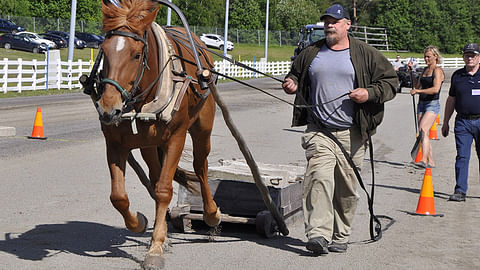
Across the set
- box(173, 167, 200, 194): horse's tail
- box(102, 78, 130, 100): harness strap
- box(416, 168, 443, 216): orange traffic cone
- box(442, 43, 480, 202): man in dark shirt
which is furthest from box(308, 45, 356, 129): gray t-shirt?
box(442, 43, 480, 202): man in dark shirt

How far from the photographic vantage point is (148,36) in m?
6.50

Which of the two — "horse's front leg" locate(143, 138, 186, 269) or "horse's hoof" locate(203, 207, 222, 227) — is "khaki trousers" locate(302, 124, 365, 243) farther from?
"horse's front leg" locate(143, 138, 186, 269)

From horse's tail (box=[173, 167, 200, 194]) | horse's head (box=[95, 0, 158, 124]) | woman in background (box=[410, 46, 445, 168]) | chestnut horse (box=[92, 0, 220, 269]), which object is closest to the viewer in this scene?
horse's head (box=[95, 0, 158, 124])

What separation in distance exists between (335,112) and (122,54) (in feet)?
7.15

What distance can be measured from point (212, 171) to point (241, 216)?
88 centimetres

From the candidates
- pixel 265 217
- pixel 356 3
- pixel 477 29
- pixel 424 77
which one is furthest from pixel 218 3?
pixel 265 217

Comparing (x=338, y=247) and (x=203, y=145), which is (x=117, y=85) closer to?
(x=203, y=145)

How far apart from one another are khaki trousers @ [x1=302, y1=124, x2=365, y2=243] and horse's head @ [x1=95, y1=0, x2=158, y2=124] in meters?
1.85

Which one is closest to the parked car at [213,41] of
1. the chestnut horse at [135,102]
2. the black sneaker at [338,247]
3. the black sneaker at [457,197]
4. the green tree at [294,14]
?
the green tree at [294,14]

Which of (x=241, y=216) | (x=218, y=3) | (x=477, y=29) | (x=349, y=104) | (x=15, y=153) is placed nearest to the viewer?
(x=349, y=104)

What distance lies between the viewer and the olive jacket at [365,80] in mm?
7074

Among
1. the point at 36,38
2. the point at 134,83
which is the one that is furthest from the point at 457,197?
the point at 36,38

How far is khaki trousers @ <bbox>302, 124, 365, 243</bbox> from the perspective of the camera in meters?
7.05

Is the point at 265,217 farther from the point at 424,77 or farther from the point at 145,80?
the point at 424,77
